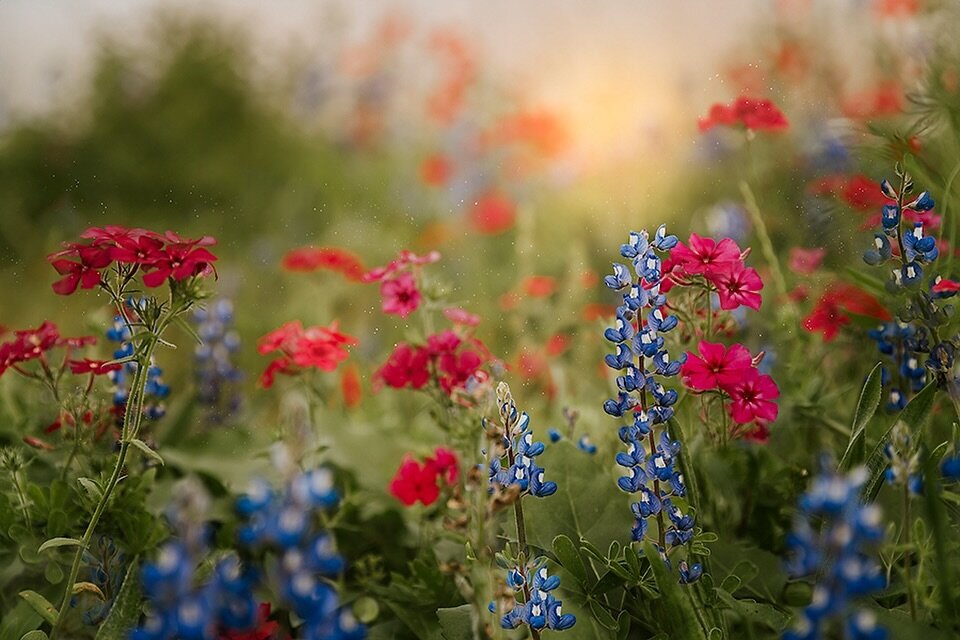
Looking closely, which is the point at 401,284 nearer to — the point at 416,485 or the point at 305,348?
the point at 305,348

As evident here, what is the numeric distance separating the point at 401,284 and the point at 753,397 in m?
0.47

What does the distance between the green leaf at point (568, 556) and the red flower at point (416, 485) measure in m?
0.25

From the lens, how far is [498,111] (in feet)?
13.0

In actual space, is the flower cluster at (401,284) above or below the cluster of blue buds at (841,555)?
above

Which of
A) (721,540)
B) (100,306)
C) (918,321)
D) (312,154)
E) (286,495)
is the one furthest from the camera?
(312,154)

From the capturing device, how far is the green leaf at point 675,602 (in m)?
0.78

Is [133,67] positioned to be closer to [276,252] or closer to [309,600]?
[276,252]

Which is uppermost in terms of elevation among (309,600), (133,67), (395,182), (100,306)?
(133,67)

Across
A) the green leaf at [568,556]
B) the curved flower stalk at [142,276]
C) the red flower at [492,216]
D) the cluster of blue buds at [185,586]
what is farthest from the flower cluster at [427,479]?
the red flower at [492,216]

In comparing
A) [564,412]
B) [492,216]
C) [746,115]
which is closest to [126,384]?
[564,412]

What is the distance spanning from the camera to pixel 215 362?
1.51 m

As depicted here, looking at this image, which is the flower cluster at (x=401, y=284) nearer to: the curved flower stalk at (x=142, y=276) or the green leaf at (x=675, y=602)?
the curved flower stalk at (x=142, y=276)

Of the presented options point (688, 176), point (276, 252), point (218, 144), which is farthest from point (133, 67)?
point (688, 176)

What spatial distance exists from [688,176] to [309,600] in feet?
8.79
